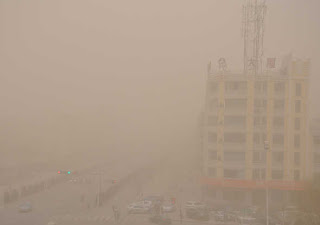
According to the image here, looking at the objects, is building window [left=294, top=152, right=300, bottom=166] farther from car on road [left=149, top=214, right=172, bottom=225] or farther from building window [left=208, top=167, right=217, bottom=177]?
car on road [left=149, top=214, right=172, bottom=225]

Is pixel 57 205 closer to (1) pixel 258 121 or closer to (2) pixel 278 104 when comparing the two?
(1) pixel 258 121

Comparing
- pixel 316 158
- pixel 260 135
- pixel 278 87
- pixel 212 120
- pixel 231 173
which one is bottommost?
pixel 231 173

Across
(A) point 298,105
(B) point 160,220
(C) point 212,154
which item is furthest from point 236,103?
(B) point 160,220

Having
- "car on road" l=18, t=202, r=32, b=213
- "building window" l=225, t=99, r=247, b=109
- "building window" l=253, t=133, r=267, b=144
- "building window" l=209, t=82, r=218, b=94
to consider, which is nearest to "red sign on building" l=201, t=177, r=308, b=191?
"building window" l=253, t=133, r=267, b=144

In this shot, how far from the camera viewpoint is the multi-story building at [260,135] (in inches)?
1377

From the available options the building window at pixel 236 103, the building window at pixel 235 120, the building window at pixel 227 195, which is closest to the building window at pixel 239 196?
the building window at pixel 227 195

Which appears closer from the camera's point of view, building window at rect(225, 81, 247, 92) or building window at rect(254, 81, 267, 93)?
building window at rect(254, 81, 267, 93)

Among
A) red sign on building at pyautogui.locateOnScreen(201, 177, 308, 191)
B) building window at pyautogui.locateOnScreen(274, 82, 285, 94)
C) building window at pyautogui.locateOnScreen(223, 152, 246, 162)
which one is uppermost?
building window at pyautogui.locateOnScreen(274, 82, 285, 94)

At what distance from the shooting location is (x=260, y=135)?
35281mm

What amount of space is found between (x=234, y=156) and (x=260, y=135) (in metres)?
3.24

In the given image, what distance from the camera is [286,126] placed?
116 ft

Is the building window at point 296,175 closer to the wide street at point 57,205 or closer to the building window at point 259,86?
the building window at point 259,86

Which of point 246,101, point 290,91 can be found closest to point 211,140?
point 246,101

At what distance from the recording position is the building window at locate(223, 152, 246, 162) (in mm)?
36066
